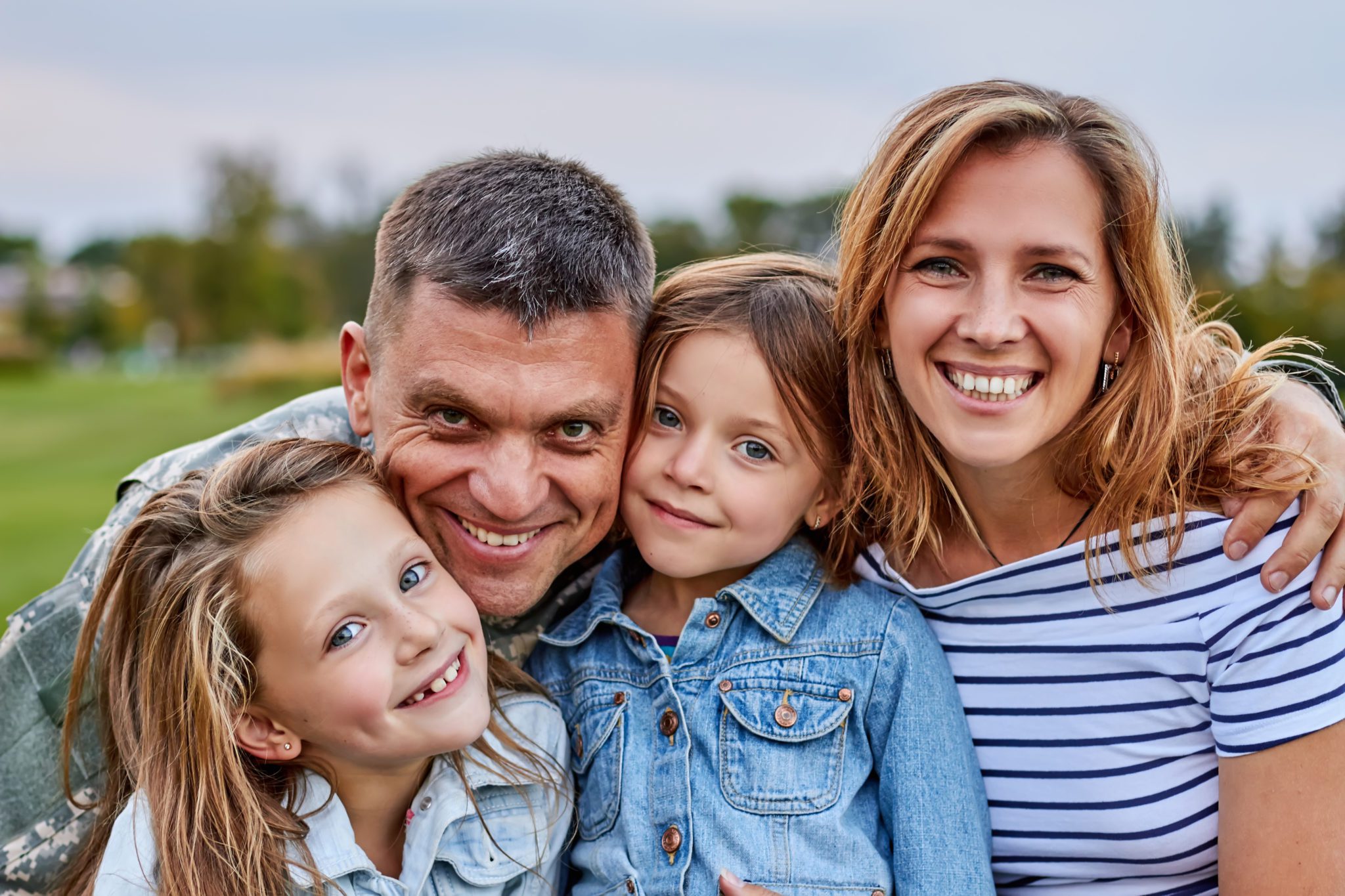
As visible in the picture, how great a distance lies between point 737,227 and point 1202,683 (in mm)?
35420

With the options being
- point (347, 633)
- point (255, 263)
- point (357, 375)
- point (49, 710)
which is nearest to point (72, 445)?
point (255, 263)

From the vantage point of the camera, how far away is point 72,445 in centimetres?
2489

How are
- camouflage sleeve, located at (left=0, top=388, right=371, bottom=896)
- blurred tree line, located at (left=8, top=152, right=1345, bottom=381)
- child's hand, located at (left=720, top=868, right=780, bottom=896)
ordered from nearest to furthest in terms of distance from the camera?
child's hand, located at (left=720, top=868, right=780, bottom=896) → camouflage sleeve, located at (left=0, top=388, right=371, bottom=896) → blurred tree line, located at (left=8, top=152, right=1345, bottom=381)

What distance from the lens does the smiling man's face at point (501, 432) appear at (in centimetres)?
276

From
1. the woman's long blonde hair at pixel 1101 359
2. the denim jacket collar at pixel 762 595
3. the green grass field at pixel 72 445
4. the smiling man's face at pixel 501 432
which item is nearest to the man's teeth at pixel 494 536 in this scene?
the smiling man's face at pixel 501 432

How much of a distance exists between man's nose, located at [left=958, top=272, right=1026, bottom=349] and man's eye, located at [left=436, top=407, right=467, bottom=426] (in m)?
1.18

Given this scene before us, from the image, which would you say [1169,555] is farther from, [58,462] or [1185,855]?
[58,462]

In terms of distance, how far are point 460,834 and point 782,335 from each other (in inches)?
55.8

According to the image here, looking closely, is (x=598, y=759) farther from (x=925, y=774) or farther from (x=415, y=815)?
(x=925, y=774)

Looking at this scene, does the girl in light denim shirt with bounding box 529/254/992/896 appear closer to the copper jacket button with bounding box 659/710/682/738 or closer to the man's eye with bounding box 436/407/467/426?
the copper jacket button with bounding box 659/710/682/738

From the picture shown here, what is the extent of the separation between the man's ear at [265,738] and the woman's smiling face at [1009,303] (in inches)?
63.3

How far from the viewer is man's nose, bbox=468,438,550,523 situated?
277 centimetres

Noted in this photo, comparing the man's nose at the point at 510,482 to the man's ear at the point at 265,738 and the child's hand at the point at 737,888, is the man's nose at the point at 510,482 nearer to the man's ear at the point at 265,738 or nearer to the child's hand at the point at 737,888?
the man's ear at the point at 265,738

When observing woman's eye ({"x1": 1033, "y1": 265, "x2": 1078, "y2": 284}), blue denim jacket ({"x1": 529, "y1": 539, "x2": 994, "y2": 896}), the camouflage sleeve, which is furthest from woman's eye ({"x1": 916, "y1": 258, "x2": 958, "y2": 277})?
the camouflage sleeve
